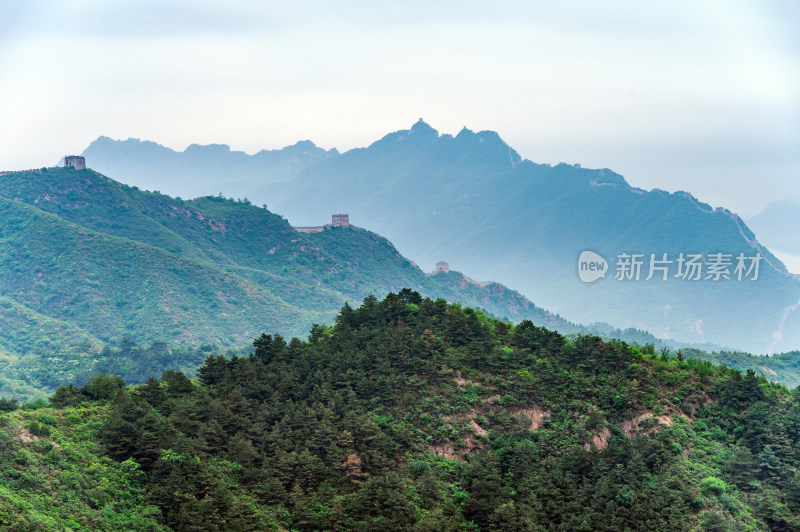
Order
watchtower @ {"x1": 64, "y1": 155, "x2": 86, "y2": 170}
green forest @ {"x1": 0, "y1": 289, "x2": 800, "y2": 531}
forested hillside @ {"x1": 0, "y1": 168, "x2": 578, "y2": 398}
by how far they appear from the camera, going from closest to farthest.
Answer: green forest @ {"x1": 0, "y1": 289, "x2": 800, "y2": 531} → forested hillside @ {"x1": 0, "y1": 168, "x2": 578, "y2": 398} → watchtower @ {"x1": 64, "y1": 155, "x2": 86, "y2": 170}

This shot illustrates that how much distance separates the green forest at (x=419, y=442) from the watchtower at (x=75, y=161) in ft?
382

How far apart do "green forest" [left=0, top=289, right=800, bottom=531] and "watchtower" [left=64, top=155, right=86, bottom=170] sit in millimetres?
116530

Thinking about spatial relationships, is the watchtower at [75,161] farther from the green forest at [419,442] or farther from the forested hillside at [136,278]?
the green forest at [419,442]

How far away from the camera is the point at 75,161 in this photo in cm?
14988

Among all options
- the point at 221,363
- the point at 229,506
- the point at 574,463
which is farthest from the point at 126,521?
the point at 574,463

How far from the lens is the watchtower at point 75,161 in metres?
149

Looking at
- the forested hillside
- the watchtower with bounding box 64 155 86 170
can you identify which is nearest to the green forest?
the forested hillside

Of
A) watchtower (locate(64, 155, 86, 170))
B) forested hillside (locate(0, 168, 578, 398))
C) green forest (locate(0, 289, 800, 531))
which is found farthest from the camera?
watchtower (locate(64, 155, 86, 170))

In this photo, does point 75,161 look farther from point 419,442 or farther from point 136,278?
point 419,442

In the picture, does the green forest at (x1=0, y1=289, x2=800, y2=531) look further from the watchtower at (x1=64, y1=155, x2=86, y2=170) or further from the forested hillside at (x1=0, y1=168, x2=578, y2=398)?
the watchtower at (x1=64, y1=155, x2=86, y2=170)

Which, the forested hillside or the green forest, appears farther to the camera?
the forested hillside

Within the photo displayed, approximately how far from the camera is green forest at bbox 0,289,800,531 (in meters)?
33.3

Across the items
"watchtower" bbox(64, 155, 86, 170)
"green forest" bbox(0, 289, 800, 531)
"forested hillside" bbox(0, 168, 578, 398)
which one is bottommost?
"green forest" bbox(0, 289, 800, 531)

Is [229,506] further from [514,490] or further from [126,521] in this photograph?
[514,490]
